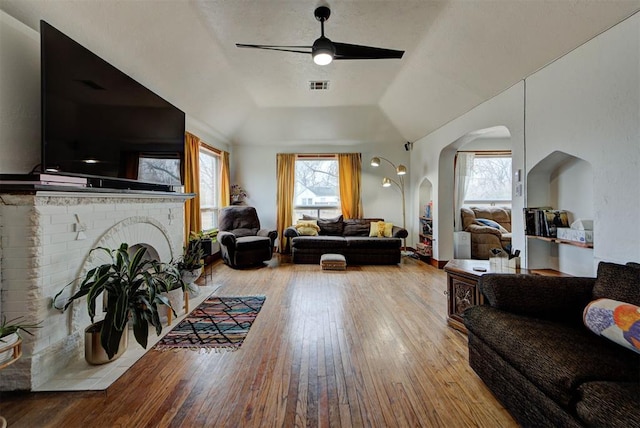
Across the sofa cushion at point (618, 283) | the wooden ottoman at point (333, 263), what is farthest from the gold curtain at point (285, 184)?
the sofa cushion at point (618, 283)

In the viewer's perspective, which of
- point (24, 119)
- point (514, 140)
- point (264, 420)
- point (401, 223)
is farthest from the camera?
point (401, 223)

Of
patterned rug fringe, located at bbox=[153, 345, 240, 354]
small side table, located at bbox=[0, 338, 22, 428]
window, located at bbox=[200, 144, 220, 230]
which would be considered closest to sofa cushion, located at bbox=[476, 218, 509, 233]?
patterned rug fringe, located at bbox=[153, 345, 240, 354]

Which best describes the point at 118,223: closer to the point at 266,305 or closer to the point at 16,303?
the point at 16,303

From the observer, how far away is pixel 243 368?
1.93m

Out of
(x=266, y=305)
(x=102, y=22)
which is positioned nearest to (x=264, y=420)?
(x=266, y=305)

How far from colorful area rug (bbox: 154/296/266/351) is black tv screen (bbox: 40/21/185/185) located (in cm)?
151

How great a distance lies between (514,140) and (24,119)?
448 centimetres

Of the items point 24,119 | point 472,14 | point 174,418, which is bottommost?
point 174,418

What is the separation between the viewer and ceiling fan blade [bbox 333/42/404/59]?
2.25 m

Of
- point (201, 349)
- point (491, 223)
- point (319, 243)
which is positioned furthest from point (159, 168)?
point (491, 223)

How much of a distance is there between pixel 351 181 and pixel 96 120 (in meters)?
4.83

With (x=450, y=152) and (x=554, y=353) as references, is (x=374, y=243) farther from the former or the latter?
(x=554, y=353)

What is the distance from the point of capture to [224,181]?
5863 mm

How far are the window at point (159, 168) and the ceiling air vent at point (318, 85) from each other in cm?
229
